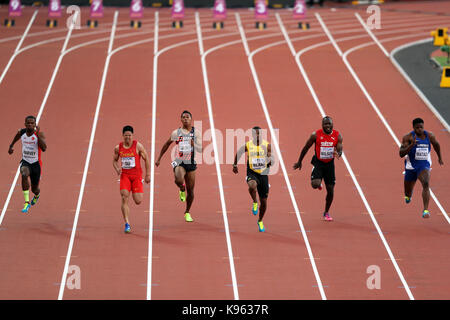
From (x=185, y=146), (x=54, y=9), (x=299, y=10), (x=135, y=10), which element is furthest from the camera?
(x=299, y=10)

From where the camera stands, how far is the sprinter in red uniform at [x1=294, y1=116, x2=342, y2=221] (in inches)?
563

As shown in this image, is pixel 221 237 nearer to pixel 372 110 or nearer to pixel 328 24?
pixel 372 110

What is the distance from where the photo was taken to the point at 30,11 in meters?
34.1

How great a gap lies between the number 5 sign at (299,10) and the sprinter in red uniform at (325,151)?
778 inches

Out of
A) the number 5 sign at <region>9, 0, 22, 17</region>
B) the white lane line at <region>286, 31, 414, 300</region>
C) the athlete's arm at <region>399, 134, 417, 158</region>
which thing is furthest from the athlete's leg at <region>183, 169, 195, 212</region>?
the number 5 sign at <region>9, 0, 22, 17</region>

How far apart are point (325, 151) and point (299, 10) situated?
20.0 meters

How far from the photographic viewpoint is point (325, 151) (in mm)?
14422

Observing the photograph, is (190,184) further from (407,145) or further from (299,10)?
(299,10)

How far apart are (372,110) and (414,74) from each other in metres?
4.09

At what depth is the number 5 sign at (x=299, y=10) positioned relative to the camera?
33.5 meters

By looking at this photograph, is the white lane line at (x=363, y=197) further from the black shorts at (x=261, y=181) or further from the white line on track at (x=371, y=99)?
the black shorts at (x=261, y=181)

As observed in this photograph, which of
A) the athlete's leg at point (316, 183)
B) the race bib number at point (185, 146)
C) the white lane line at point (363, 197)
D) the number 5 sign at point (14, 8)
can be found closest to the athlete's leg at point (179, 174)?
the race bib number at point (185, 146)

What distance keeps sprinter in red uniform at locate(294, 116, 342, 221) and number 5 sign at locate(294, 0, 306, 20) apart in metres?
19.8

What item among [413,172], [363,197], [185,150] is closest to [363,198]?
[363,197]
